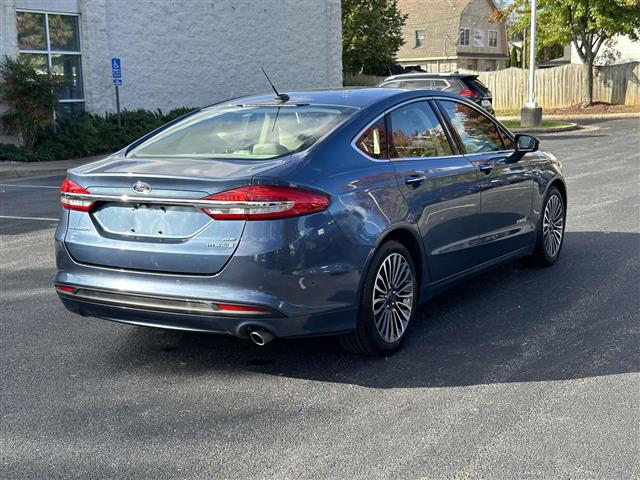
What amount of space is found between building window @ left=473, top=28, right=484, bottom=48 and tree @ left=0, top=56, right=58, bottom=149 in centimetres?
5162

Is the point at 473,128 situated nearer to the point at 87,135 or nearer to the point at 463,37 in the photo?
the point at 87,135

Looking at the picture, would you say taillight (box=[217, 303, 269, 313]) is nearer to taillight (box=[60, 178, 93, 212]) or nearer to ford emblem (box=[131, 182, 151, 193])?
ford emblem (box=[131, 182, 151, 193])

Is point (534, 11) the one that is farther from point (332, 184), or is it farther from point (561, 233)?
point (332, 184)

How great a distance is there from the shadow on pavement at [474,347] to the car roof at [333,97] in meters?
1.65

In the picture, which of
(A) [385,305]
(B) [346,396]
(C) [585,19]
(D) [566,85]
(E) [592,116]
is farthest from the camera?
(D) [566,85]

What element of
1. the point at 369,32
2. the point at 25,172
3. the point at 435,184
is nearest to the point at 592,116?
the point at 369,32

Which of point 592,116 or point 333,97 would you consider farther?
point 592,116

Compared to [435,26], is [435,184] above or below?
below

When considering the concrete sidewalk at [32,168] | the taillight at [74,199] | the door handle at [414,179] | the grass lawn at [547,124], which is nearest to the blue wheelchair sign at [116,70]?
the concrete sidewalk at [32,168]

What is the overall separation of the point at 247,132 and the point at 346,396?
1891 mm

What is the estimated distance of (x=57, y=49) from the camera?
68.2 feet

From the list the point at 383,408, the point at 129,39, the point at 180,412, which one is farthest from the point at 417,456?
the point at 129,39

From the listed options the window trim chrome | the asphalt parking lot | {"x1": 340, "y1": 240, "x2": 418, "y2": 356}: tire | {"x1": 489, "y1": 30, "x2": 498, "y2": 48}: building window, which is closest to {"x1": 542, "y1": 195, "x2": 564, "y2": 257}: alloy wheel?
the asphalt parking lot

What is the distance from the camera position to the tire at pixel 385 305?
15.7 ft
